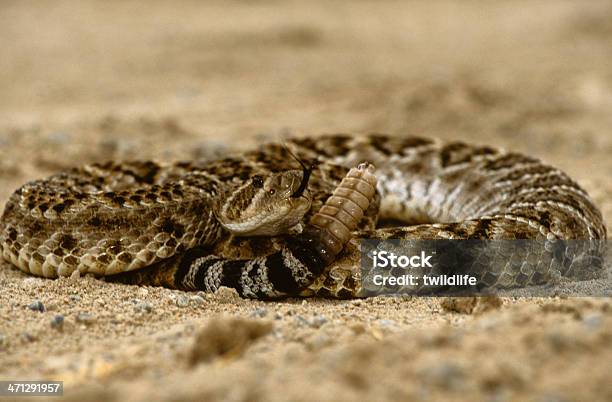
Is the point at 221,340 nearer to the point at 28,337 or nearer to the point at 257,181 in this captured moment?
the point at 28,337

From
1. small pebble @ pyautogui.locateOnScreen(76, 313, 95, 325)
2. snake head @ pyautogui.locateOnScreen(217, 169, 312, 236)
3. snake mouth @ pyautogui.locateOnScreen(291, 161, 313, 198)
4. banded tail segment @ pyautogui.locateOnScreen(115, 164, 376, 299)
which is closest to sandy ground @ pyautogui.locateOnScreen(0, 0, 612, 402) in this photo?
small pebble @ pyautogui.locateOnScreen(76, 313, 95, 325)

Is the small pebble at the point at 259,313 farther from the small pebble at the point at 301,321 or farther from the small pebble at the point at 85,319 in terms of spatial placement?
the small pebble at the point at 85,319

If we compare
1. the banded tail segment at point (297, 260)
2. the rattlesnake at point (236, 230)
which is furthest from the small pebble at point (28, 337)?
the banded tail segment at point (297, 260)

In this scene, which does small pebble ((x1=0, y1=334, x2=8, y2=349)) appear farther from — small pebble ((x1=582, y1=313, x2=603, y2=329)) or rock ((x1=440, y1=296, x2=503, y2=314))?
small pebble ((x1=582, y1=313, x2=603, y2=329))

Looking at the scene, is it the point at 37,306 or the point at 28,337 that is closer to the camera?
the point at 28,337

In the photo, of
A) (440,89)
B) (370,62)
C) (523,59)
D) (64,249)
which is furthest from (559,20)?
(64,249)

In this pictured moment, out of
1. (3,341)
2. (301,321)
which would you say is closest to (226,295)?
(301,321)
